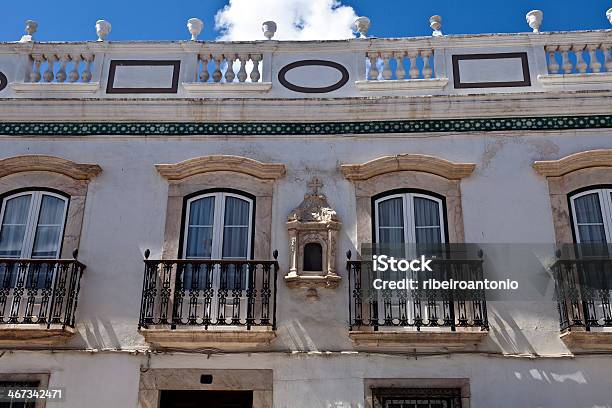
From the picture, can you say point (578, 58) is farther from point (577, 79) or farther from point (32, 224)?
point (32, 224)

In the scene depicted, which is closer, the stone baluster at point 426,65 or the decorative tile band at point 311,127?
the decorative tile band at point 311,127

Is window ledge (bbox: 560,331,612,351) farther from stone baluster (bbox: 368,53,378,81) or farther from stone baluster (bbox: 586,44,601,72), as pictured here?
stone baluster (bbox: 368,53,378,81)

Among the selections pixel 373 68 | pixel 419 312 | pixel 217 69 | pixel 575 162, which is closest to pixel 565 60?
pixel 575 162

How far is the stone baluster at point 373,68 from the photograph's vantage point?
9477 mm

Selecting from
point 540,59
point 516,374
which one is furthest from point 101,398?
point 540,59

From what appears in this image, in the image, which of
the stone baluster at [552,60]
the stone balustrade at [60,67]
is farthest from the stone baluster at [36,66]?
the stone baluster at [552,60]

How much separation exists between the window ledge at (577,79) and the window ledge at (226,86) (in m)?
3.60

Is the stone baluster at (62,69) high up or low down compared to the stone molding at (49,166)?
up

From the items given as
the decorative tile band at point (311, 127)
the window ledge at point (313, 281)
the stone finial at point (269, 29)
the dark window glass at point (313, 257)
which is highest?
the stone finial at point (269, 29)

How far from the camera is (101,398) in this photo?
25.8ft

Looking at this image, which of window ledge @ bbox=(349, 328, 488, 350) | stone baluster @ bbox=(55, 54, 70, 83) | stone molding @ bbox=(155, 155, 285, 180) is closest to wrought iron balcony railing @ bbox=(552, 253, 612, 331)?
window ledge @ bbox=(349, 328, 488, 350)

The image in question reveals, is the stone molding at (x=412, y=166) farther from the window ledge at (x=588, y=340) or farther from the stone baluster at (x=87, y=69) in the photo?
the stone baluster at (x=87, y=69)

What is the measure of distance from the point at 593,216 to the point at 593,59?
2239mm

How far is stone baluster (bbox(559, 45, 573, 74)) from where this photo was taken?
9312 millimetres
